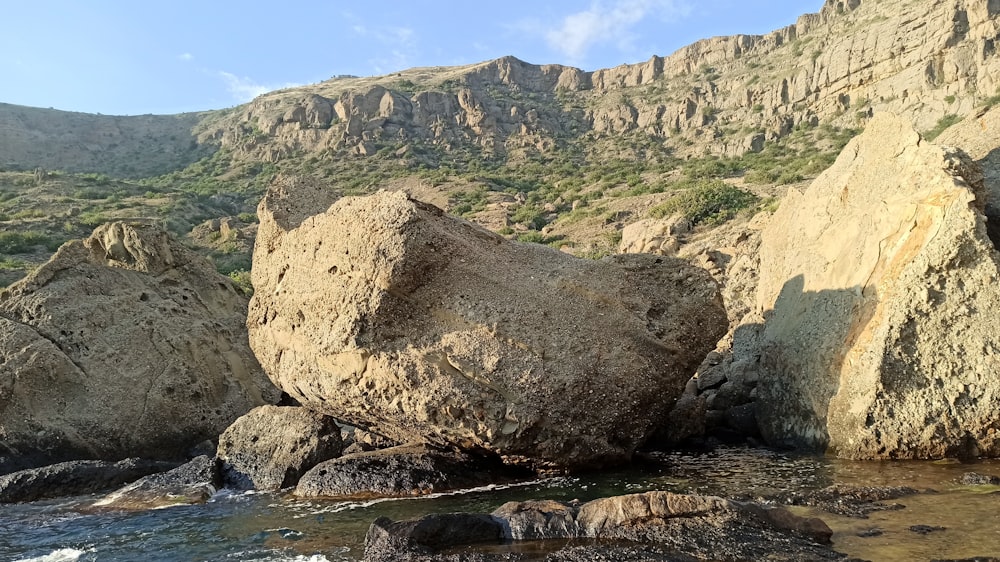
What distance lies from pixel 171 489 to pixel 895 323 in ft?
28.7

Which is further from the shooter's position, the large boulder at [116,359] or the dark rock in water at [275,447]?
the large boulder at [116,359]

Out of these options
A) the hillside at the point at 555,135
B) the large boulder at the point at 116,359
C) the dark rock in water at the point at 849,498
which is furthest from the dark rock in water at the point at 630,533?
the hillside at the point at 555,135

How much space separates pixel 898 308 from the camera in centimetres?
783

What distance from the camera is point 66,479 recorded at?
31.3 feet

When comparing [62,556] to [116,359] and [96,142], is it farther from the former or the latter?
[96,142]

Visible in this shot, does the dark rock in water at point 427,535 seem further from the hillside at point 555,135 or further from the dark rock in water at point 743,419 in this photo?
the hillside at point 555,135

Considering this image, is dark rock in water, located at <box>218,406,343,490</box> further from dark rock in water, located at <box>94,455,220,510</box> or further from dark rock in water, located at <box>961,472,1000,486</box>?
dark rock in water, located at <box>961,472,1000,486</box>

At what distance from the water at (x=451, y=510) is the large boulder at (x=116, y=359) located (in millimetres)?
1779

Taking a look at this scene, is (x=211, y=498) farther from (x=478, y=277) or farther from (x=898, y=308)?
(x=898, y=308)

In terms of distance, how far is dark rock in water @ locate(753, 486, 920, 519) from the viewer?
5980 millimetres

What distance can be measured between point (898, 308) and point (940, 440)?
4.64 feet

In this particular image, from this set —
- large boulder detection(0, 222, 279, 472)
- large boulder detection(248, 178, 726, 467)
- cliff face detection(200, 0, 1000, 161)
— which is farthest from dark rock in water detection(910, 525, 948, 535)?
cliff face detection(200, 0, 1000, 161)

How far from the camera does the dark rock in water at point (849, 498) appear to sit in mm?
5980

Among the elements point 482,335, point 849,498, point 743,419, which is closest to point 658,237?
point 743,419
